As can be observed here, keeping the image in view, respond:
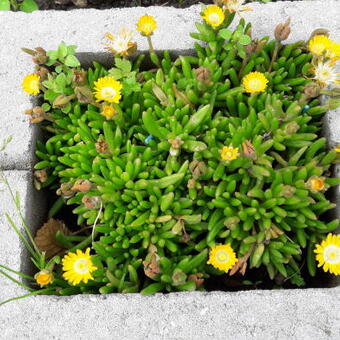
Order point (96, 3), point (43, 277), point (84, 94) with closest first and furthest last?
point (43, 277) → point (84, 94) → point (96, 3)

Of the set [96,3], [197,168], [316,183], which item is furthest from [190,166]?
[96,3]

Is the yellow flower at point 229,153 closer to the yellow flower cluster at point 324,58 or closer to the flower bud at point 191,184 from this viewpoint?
the flower bud at point 191,184

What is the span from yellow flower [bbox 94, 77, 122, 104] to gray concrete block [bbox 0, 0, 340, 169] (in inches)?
10.3

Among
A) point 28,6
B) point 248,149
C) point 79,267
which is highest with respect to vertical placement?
→ point 28,6

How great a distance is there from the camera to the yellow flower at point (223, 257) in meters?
1.56

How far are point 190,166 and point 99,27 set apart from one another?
0.78m

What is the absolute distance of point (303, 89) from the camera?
1.82m

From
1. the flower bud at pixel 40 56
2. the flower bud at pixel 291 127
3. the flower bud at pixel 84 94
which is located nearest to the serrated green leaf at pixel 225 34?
the flower bud at pixel 291 127

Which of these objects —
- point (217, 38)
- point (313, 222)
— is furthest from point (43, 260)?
point (217, 38)

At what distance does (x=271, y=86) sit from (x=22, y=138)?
0.95m

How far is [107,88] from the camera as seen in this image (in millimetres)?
1742

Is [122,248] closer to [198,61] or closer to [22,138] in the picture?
[22,138]

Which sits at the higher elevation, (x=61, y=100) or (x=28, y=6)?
(x=28, y=6)

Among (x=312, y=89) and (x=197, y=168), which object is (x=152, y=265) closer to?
(x=197, y=168)
